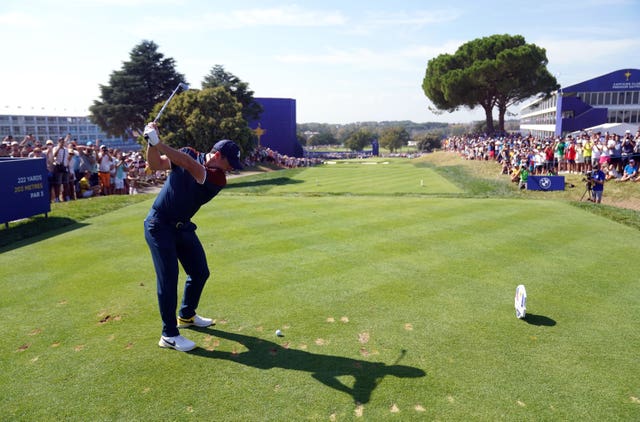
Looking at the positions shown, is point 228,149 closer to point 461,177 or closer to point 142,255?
point 142,255

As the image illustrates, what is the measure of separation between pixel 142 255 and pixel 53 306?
10.2 ft

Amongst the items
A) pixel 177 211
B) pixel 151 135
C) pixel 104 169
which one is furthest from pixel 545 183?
pixel 151 135

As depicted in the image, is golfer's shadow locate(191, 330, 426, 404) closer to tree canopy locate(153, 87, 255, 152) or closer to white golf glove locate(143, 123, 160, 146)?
white golf glove locate(143, 123, 160, 146)

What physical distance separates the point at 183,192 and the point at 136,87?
58.7 metres

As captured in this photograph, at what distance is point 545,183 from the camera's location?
25672 mm

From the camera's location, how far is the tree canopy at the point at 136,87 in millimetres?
58250

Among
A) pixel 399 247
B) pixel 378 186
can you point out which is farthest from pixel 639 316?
pixel 378 186

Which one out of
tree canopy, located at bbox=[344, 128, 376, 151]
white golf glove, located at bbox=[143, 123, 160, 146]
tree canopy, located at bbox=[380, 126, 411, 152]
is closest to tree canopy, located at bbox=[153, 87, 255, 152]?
white golf glove, located at bbox=[143, 123, 160, 146]

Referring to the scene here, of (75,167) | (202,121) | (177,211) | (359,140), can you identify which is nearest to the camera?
(177,211)

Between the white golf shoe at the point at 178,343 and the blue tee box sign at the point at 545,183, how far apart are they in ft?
79.1

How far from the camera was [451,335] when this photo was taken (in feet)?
21.6

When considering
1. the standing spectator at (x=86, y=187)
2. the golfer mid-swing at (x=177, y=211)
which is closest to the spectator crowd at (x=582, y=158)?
the standing spectator at (x=86, y=187)

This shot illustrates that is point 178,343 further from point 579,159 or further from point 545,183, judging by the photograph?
point 579,159

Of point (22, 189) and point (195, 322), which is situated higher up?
point (22, 189)
